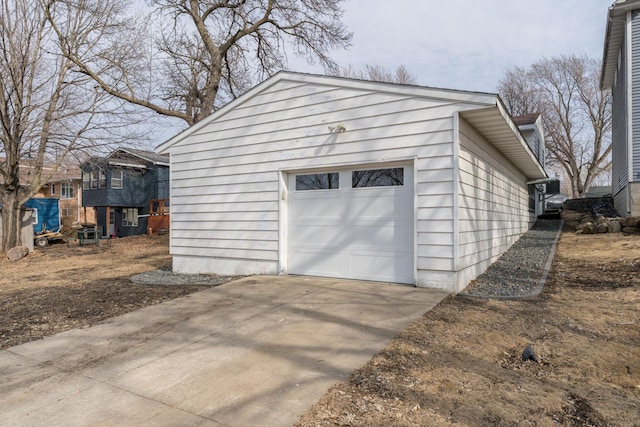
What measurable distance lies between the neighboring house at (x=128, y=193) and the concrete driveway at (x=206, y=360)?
19.9 metres

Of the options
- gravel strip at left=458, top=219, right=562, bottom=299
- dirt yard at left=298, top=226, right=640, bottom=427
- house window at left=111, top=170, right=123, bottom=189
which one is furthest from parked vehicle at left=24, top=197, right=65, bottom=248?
dirt yard at left=298, top=226, right=640, bottom=427

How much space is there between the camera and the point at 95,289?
692cm

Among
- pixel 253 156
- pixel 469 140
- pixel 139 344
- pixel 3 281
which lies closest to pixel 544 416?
pixel 139 344

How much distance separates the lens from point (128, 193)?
2431 centimetres

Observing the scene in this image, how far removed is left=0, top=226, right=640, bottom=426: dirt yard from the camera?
2.44 metres

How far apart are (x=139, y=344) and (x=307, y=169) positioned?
13.0 feet

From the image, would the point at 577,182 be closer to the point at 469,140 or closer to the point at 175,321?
the point at 469,140

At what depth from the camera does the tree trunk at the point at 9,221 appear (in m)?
13.8

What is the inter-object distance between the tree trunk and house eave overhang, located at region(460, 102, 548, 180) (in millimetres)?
15677

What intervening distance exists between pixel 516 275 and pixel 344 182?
350cm

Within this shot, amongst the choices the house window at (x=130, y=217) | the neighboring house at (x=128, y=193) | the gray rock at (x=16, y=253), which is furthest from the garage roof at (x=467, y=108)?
the house window at (x=130, y=217)

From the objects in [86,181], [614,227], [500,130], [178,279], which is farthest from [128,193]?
[614,227]

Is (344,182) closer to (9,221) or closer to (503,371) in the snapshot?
(503,371)

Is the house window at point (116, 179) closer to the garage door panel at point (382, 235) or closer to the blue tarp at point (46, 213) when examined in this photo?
the blue tarp at point (46, 213)
